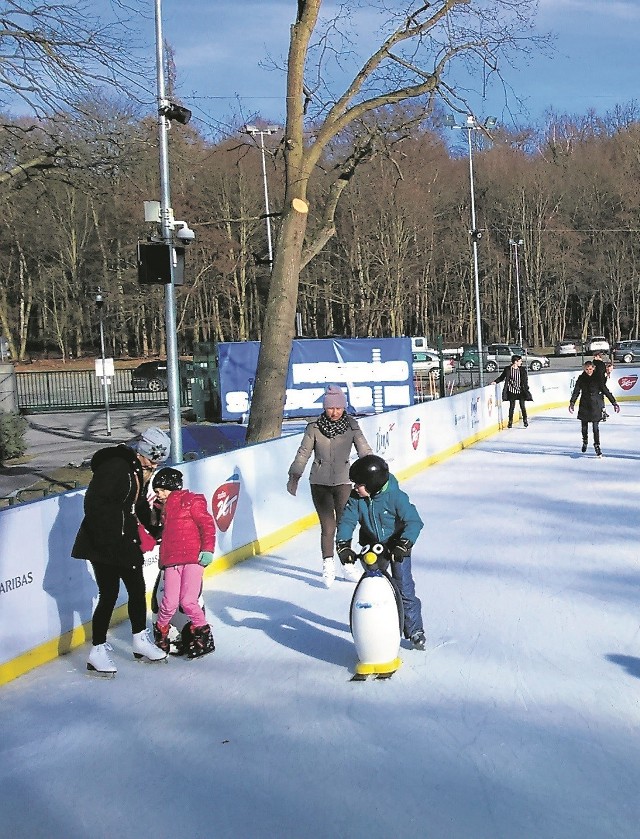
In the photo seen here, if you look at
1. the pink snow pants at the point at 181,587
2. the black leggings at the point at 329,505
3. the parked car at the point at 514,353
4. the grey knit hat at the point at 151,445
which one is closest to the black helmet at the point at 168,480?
the grey knit hat at the point at 151,445

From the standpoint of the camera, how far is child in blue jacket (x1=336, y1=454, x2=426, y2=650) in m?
5.36

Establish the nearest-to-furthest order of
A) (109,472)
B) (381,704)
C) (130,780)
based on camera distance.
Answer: (130,780)
(381,704)
(109,472)

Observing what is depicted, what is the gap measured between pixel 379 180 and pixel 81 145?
110 ft

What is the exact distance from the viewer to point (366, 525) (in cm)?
559

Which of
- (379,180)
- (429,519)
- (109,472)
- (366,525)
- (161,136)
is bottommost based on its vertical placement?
(429,519)

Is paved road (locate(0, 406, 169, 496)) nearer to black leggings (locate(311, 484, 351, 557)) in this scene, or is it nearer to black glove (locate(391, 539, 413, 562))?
black leggings (locate(311, 484, 351, 557))

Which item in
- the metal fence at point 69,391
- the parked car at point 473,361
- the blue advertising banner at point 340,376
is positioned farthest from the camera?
the parked car at point 473,361

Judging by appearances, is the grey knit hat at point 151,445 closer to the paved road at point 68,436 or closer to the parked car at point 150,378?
the paved road at point 68,436

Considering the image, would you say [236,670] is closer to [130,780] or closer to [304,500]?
[130,780]

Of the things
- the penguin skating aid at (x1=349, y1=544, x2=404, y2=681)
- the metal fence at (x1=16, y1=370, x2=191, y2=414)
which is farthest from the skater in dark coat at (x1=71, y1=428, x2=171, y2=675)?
the metal fence at (x1=16, y1=370, x2=191, y2=414)

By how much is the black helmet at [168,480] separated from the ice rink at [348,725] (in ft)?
3.58

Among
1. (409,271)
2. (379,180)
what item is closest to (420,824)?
(379,180)

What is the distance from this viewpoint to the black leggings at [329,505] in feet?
26.0

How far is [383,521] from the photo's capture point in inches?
217
